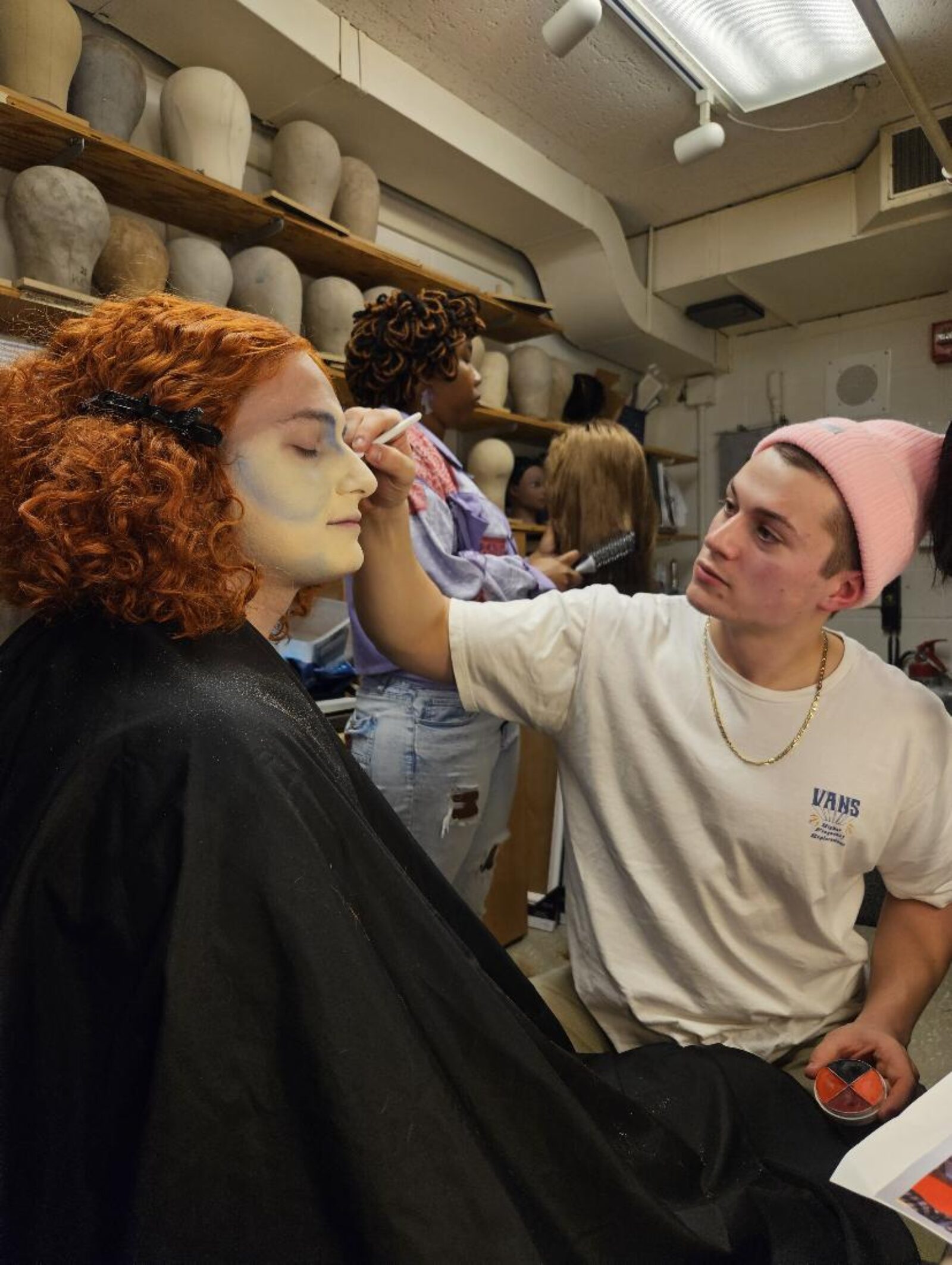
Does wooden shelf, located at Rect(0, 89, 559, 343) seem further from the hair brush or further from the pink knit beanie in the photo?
the pink knit beanie

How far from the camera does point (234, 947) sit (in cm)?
63

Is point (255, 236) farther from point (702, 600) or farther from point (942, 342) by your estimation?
point (942, 342)

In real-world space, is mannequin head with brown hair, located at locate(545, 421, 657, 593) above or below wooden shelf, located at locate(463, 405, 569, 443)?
below

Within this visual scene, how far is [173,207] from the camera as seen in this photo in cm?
235

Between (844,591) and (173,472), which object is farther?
(844,591)

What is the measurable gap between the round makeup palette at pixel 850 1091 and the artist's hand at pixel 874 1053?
0.8 inches

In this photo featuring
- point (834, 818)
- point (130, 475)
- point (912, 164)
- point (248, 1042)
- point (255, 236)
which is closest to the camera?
point (248, 1042)

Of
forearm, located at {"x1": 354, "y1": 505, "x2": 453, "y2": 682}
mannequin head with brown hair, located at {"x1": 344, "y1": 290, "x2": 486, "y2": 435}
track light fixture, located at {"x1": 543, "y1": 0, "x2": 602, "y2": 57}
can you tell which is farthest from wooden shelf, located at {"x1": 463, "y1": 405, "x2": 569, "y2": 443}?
forearm, located at {"x1": 354, "y1": 505, "x2": 453, "y2": 682}

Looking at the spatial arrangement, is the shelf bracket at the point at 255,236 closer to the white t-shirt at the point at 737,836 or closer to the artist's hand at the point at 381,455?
the artist's hand at the point at 381,455

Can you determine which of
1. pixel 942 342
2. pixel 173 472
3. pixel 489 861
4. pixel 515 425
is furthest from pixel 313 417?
pixel 942 342

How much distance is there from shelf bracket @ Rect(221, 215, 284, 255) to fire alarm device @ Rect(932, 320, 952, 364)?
127 inches

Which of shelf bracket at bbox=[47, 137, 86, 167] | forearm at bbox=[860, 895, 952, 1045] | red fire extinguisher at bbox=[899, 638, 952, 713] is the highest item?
shelf bracket at bbox=[47, 137, 86, 167]

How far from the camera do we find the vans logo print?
1.08 metres

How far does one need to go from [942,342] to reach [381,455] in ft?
12.9
